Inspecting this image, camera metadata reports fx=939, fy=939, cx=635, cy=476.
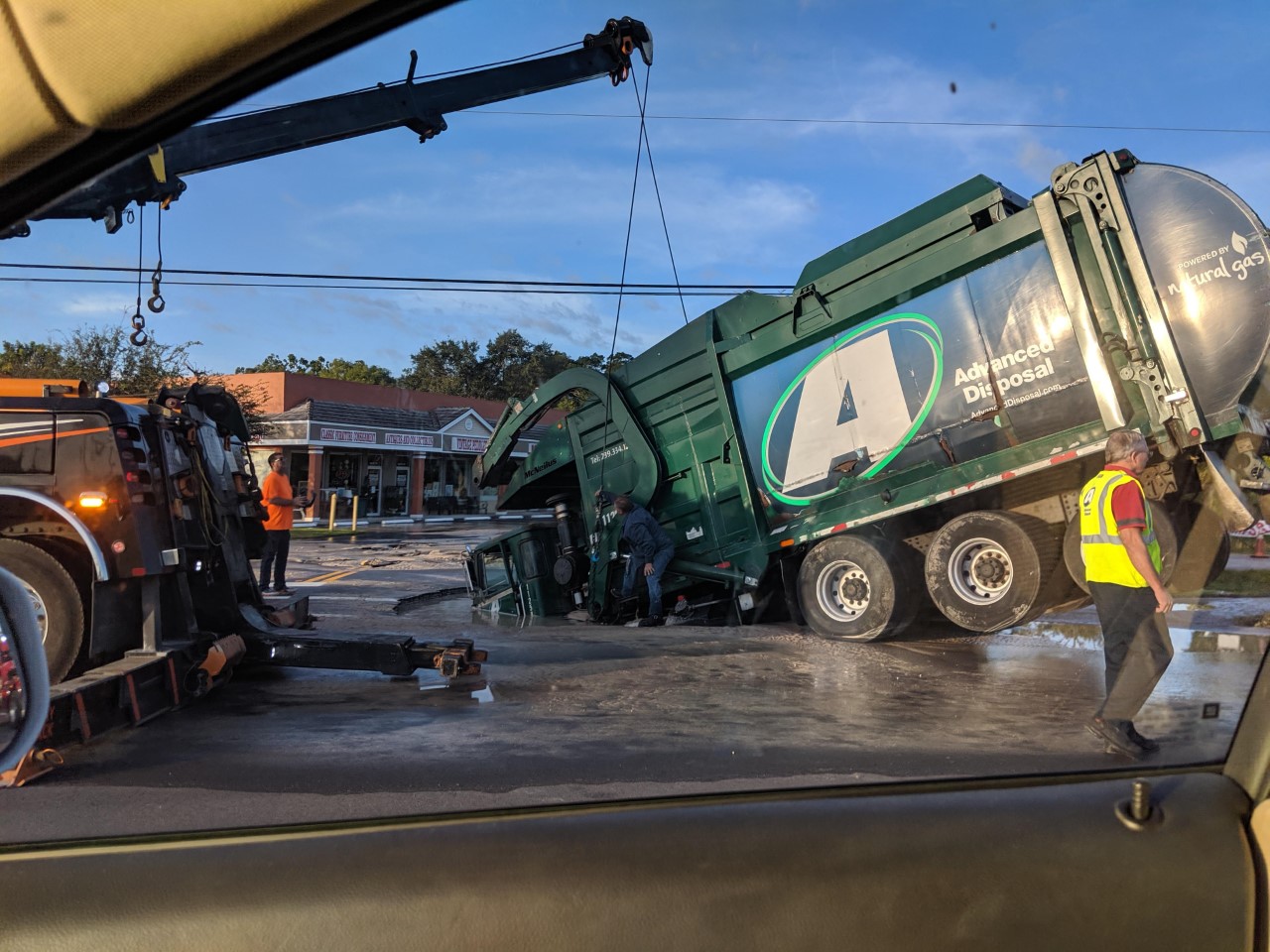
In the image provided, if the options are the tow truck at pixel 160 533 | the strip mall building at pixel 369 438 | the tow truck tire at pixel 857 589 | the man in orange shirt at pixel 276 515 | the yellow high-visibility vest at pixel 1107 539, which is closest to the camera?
the tow truck at pixel 160 533

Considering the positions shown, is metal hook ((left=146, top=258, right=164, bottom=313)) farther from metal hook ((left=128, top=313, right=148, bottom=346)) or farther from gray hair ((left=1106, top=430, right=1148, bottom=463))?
gray hair ((left=1106, top=430, right=1148, bottom=463))

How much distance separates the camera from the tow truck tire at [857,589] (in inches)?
275

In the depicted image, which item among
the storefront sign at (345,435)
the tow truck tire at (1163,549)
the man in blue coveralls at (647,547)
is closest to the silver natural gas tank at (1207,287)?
the tow truck tire at (1163,549)

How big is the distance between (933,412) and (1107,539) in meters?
3.43

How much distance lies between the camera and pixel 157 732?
411 cm

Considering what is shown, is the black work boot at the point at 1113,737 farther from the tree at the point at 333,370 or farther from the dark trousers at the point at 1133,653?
the tree at the point at 333,370

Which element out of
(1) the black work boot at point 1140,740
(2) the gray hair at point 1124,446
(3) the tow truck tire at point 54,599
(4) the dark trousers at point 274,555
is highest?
(4) the dark trousers at point 274,555

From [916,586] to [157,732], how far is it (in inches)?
201

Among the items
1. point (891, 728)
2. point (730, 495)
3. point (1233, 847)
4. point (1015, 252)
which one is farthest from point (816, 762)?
point (730, 495)

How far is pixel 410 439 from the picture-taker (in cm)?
329

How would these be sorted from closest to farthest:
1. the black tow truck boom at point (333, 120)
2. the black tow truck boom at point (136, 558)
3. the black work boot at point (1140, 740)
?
the black tow truck boom at point (333, 120), the black work boot at point (1140, 740), the black tow truck boom at point (136, 558)

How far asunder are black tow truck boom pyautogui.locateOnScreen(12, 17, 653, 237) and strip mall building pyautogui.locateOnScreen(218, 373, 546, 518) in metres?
0.61

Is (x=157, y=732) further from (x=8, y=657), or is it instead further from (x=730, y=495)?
(x=730, y=495)

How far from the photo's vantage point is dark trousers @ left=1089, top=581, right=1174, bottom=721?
2.24 metres
